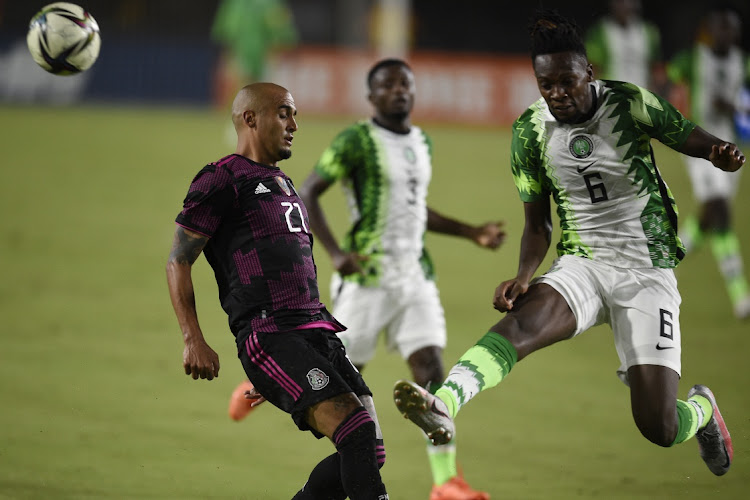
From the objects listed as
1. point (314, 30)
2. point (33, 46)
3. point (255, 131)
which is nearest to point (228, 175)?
point (255, 131)

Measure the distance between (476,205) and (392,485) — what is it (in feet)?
35.8

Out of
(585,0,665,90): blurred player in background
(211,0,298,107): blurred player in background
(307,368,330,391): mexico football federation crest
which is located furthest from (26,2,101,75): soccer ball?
(211,0,298,107): blurred player in background

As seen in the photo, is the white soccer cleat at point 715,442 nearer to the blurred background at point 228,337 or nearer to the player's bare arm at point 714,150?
the blurred background at point 228,337

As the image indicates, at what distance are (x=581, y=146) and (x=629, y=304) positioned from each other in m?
0.83

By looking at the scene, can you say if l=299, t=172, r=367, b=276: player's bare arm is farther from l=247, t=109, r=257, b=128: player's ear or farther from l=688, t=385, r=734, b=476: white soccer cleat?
l=688, t=385, r=734, b=476: white soccer cleat

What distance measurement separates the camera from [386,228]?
6844 mm

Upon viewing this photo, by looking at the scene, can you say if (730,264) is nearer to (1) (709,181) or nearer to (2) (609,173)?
(1) (709,181)

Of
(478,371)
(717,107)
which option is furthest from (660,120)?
(717,107)

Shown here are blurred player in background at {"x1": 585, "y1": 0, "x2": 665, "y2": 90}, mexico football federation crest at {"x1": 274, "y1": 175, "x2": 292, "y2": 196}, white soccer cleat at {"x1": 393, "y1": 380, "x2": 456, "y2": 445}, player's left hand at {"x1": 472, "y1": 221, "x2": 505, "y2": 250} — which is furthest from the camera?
blurred player in background at {"x1": 585, "y1": 0, "x2": 665, "y2": 90}

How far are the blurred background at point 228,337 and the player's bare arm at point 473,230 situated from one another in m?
1.35

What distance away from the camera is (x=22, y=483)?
5.67 metres

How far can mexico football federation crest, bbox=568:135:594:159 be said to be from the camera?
5.25 m

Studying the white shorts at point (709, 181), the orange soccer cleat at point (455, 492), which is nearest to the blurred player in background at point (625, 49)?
the white shorts at point (709, 181)

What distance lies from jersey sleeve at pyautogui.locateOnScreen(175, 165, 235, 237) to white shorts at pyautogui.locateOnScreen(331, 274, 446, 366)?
2159 mm
